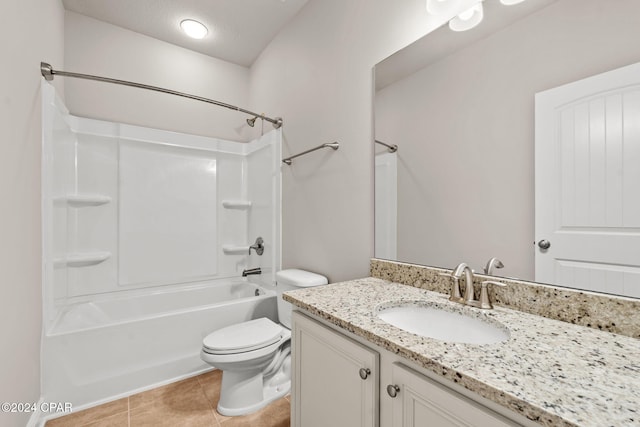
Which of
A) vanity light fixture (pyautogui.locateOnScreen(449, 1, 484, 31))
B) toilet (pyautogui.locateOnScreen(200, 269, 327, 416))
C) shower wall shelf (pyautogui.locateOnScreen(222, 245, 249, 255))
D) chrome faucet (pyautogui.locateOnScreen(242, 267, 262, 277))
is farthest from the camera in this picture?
shower wall shelf (pyautogui.locateOnScreen(222, 245, 249, 255))

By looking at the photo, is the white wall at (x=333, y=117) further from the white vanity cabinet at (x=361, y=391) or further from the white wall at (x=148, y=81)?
the white wall at (x=148, y=81)

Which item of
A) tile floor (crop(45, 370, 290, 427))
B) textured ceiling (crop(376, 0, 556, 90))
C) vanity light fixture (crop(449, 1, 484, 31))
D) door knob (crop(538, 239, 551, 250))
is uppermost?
vanity light fixture (crop(449, 1, 484, 31))

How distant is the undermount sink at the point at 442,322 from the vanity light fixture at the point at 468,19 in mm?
1078

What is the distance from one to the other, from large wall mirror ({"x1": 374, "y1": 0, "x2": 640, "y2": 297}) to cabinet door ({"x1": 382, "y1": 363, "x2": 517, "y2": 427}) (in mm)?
556

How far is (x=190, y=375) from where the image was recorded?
1.88m

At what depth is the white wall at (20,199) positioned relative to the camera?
43.5 inches

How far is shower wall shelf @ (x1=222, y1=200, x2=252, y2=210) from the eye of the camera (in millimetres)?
2803

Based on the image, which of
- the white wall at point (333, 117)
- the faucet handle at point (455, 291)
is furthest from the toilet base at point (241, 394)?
the faucet handle at point (455, 291)

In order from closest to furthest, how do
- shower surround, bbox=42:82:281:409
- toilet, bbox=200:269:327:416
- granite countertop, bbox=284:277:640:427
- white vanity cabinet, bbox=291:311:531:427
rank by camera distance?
granite countertop, bbox=284:277:640:427, white vanity cabinet, bbox=291:311:531:427, toilet, bbox=200:269:327:416, shower surround, bbox=42:82:281:409

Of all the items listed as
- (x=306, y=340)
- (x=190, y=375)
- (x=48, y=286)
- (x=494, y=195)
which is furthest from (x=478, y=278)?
(x=48, y=286)

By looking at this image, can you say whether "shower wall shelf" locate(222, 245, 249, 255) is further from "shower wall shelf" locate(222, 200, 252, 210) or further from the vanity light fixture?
the vanity light fixture

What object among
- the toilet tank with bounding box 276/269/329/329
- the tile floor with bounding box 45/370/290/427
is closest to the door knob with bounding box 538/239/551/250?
the toilet tank with bounding box 276/269/329/329

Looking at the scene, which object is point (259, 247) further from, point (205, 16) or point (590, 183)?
point (590, 183)

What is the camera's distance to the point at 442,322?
0.98 meters
